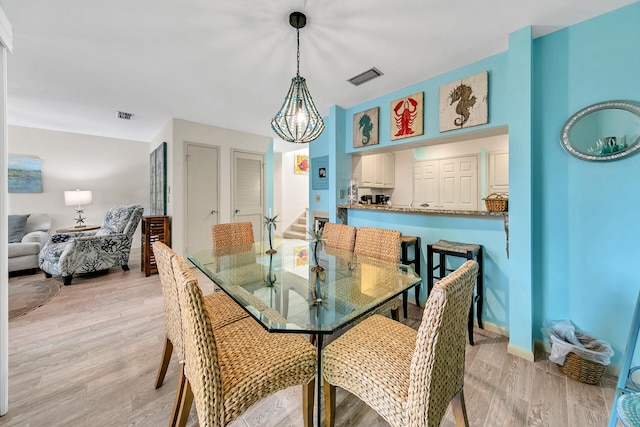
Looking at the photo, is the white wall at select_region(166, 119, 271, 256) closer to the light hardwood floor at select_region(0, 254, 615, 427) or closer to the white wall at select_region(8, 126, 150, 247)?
the light hardwood floor at select_region(0, 254, 615, 427)

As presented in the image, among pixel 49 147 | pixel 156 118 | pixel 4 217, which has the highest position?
pixel 156 118

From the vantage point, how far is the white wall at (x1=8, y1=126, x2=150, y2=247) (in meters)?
4.30

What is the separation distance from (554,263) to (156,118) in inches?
197

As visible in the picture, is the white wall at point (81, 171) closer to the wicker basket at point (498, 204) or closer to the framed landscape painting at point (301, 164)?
the framed landscape painting at point (301, 164)

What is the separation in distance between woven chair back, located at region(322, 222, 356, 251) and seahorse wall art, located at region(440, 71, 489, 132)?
51.8 inches

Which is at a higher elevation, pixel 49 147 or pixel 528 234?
pixel 49 147

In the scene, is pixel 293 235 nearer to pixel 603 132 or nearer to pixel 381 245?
pixel 381 245

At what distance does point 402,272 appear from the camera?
1.73 metres

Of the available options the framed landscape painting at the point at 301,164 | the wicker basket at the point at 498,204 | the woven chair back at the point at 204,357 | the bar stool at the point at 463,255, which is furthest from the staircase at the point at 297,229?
the woven chair back at the point at 204,357

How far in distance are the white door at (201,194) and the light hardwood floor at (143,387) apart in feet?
6.04

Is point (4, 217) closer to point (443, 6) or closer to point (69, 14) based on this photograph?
point (69, 14)

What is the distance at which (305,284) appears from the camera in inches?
63.9

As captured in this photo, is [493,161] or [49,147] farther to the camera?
[49,147]

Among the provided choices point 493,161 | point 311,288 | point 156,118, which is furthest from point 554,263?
point 156,118
